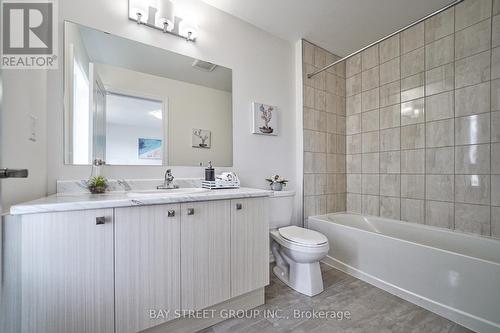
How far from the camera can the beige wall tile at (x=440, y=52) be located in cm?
192

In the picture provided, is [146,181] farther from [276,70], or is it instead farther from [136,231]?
[276,70]

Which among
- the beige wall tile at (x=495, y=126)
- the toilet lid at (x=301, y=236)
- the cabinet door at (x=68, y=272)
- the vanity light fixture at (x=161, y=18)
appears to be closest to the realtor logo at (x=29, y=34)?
the vanity light fixture at (x=161, y=18)

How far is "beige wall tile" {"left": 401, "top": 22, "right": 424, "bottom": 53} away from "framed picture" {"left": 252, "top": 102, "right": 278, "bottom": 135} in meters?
1.54

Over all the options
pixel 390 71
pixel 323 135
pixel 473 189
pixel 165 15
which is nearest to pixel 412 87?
pixel 390 71

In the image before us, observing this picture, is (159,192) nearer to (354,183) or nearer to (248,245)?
(248,245)

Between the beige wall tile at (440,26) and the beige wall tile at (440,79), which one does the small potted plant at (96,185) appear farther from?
the beige wall tile at (440,26)

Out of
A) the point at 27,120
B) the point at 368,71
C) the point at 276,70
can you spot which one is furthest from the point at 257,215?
the point at 368,71

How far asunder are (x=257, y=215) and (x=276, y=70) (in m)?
1.66

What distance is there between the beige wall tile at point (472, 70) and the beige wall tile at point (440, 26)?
0.34 meters

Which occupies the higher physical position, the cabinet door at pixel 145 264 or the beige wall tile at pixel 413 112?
the beige wall tile at pixel 413 112

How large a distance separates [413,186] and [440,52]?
1.32 metres

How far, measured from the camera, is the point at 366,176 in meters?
2.60

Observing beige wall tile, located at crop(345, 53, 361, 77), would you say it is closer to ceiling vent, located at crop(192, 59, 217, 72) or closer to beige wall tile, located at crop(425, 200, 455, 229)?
beige wall tile, located at crop(425, 200, 455, 229)

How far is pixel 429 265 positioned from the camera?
59.2 inches
